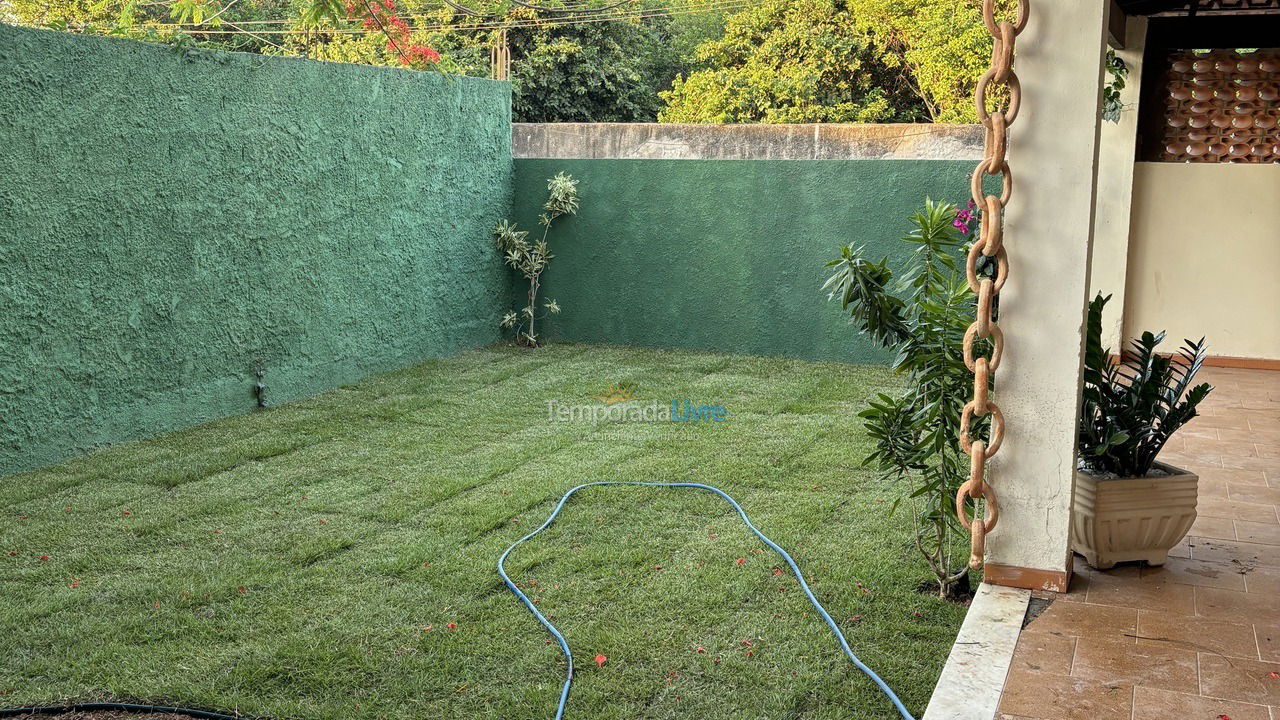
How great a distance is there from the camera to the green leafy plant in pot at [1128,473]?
324 cm

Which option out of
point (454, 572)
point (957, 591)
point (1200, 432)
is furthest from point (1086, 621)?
point (1200, 432)

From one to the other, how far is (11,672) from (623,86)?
15.2 meters

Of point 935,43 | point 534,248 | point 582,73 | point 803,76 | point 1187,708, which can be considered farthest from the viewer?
point 582,73

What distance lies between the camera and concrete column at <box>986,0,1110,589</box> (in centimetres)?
290

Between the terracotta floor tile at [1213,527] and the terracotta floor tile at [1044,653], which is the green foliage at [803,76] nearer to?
the terracotta floor tile at [1213,527]

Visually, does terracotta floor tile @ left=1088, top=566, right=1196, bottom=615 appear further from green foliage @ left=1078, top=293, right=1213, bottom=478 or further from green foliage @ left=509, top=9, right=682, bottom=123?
green foliage @ left=509, top=9, right=682, bottom=123

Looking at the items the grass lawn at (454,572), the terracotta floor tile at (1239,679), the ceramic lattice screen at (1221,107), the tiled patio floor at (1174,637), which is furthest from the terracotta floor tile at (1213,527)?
the ceramic lattice screen at (1221,107)

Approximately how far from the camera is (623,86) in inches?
670

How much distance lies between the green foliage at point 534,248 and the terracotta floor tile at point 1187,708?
6.22 m

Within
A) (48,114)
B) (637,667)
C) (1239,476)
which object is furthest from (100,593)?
(1239,476)

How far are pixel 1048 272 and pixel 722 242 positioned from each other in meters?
5.02

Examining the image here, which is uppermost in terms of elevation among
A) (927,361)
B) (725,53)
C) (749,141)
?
(725,53)

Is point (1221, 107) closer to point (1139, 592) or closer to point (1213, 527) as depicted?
point (1213, 527)

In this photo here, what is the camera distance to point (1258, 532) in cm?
371
